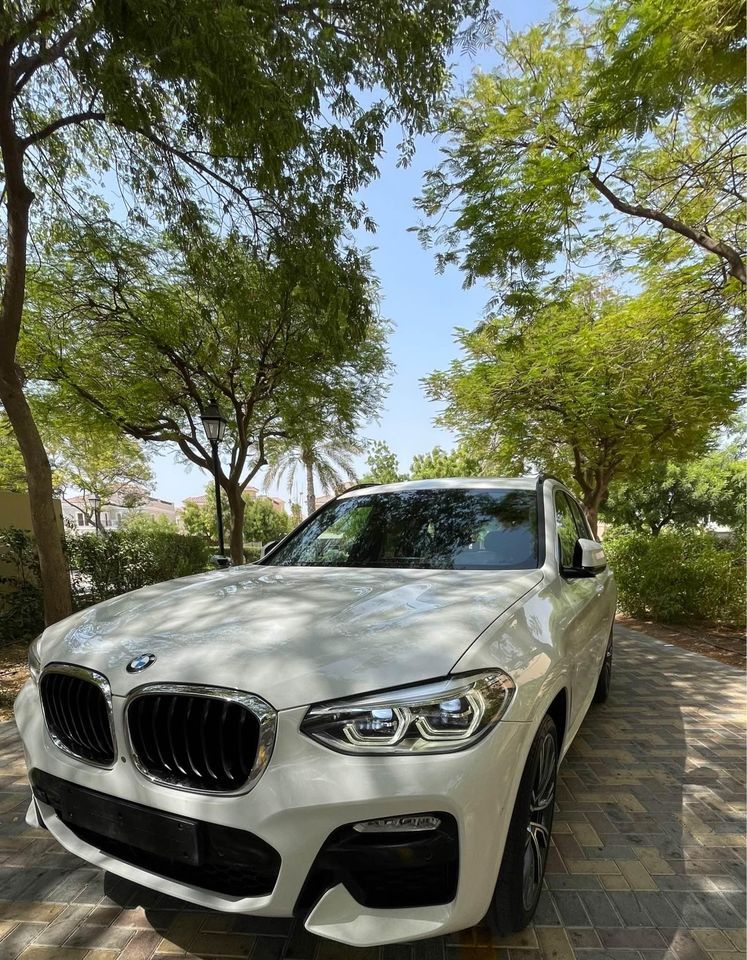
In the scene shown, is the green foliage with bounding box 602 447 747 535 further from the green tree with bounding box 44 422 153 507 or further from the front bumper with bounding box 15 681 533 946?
the front bumper with bounding box 15 681 533 946

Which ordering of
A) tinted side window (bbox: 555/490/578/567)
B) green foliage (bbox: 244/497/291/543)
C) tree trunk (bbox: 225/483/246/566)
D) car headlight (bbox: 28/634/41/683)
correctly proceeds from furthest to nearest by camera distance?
green foliage (bbox: 244/497/291/543) → tree trunk (bbox: 225/483/246/566) → tinted side window (bbox: 555/490/578/567) → car headlight (bbox: 28/634/41/683)

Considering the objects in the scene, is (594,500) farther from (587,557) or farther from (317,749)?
(317,749)

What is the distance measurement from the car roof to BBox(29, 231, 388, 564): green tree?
10.5 ft

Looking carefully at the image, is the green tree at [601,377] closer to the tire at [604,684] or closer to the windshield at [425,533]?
the tire at [604,684]

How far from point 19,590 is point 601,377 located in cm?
944

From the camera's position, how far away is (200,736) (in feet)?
5.18

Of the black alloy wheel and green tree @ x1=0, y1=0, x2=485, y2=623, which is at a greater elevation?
green tree @ x1=0, y1=0, x2=485, y2=623

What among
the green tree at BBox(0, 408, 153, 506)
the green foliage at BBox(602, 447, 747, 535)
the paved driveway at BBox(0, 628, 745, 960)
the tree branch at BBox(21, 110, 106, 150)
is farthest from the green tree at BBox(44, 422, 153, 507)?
the green foliage at BBox(602, 447, 747, 535)

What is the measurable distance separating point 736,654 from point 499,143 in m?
6.73

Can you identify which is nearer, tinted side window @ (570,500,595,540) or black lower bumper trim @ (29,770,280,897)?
black lower bumper trim @ (29,770,280,897)

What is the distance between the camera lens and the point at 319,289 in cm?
615

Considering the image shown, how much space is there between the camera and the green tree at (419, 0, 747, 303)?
17.2ft

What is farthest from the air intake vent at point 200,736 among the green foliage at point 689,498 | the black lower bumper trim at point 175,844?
the green foliage at point 689,498

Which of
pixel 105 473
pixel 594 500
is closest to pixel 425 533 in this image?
pixel 594 500
